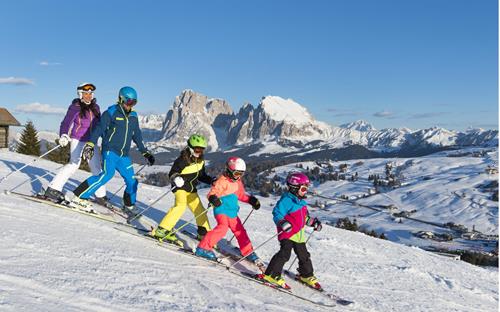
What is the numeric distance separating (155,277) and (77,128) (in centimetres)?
448

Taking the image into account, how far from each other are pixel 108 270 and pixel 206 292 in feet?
3.99

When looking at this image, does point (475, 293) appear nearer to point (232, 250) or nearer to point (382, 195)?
point (232, 250)

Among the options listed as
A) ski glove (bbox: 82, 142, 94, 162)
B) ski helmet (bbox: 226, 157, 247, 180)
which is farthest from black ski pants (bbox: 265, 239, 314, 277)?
ski glove (bbox: 82, 142, 94, 162)

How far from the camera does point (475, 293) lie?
8633 millimetres

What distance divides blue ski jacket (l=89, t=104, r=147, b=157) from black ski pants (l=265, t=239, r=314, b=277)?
12.1 feet

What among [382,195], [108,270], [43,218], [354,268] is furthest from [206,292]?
[382,195]

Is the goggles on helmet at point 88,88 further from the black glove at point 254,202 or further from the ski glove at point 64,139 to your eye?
the black glove at point 254,202

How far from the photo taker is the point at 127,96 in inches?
320

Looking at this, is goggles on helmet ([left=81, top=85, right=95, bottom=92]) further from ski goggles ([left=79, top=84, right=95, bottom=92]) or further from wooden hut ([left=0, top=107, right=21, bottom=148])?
wooden hut ([left=0, top=107, right=21, bottom=148])

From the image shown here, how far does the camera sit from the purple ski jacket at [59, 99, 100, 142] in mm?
8578

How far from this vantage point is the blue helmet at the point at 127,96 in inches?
319

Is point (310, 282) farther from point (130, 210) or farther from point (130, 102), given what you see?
point (130, 102)

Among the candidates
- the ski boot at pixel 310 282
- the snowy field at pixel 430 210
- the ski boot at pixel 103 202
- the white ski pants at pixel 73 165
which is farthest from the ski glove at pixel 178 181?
the snowy field at pixel 430 210

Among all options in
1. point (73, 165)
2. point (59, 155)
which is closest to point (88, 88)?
Result: point (73, 165)
